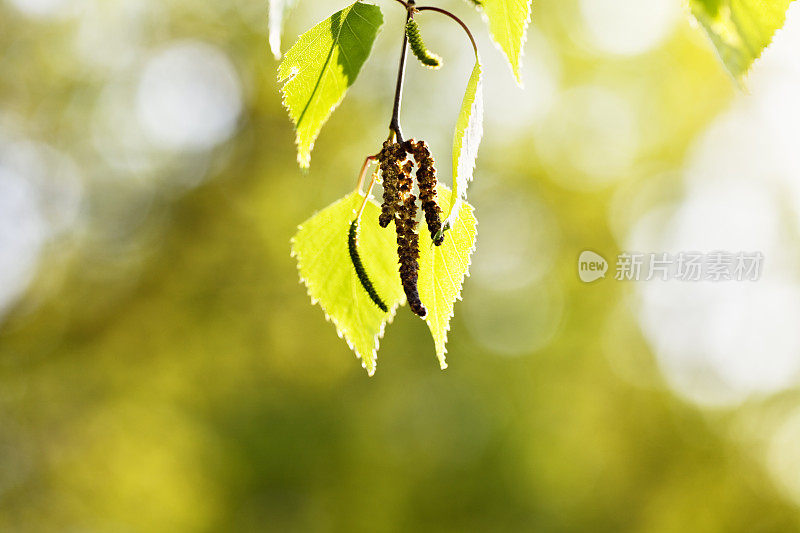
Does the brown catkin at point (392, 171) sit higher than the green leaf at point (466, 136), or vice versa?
the green leaf at point (466, 136)

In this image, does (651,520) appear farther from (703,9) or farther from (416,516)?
(703,9)

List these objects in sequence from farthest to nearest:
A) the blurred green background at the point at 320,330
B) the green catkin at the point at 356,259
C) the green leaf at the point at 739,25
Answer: the blurred green background at the point at 320,330
the green catkin at the point at 356,259
the green leaf at the point at 739,25

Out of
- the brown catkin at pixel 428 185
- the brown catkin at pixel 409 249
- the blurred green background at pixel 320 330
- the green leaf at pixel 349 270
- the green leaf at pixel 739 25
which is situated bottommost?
the blurred green background at pixel 320 330

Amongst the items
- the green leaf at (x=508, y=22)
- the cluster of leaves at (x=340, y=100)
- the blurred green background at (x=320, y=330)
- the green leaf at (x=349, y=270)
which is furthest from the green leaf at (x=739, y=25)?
the blurred green background at (x=320, y=330)

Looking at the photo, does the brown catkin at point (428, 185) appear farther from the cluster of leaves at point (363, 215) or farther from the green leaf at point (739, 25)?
the green leaf at point (739, 25)

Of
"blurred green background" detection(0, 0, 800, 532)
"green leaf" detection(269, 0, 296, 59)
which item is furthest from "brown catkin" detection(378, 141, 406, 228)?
"blurred green background" detection(0, 0, 800, 532)

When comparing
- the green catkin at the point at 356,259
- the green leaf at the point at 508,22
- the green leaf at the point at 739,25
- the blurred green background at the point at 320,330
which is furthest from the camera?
the blurred green background at the point at 320,330
